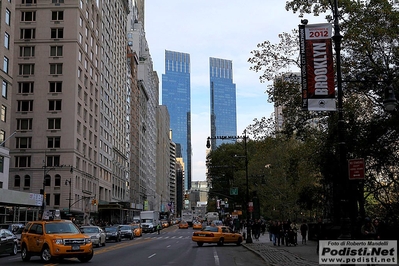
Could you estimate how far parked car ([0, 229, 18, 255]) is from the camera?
85.7 ft

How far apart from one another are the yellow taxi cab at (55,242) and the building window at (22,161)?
A: 56.2 meters

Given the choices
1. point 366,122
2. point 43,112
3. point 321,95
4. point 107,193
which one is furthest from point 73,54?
point 321,95

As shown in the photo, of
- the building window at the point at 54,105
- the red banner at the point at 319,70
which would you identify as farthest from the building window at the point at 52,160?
the red banner at the point at 319,70

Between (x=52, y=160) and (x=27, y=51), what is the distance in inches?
705

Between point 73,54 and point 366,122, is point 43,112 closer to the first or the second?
point 73,54

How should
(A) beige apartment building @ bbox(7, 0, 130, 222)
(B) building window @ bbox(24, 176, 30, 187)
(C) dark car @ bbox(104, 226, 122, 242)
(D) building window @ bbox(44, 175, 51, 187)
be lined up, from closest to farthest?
1. (C) dark car @ bbox(104, 226, 122, 242)
2. (D) building window @ bbox(44, 175, 51, 187)
3. (A) beige apartment building @ bbox(7, 0, 130, 222)
4. (B) building window @ bbox(24, 176, 30, 187)

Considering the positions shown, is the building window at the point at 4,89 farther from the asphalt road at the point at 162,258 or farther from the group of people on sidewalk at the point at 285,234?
the group of people on sidewalk at the point at 285,234

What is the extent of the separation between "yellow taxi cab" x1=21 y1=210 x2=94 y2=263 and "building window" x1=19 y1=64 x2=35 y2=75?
5935cm

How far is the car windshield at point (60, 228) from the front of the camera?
20906mm

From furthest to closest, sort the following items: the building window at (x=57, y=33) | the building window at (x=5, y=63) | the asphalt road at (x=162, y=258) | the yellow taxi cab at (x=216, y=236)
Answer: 1. the building window at (x=57, y=33)
2. the building window at (x=5, y=63)
3. the yellow taxi cab at (x=216, y=236)
4. the asphalt road at (x=162, y=258)

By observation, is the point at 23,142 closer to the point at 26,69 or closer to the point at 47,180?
the point at 47,180

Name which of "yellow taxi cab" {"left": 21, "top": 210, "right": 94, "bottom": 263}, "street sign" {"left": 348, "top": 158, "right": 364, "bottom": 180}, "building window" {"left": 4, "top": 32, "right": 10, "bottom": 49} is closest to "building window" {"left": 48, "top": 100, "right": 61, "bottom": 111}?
"building window" {"left": 4, "top": 32, "right": 10, "bottom": 49}

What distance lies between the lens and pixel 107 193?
10012cm

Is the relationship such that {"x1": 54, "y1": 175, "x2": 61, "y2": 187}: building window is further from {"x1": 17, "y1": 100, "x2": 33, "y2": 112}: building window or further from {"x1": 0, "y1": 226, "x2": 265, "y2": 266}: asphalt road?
{"x1": 0, "y1": 226, "x2": 265, "y2": 266}: asphalt road
